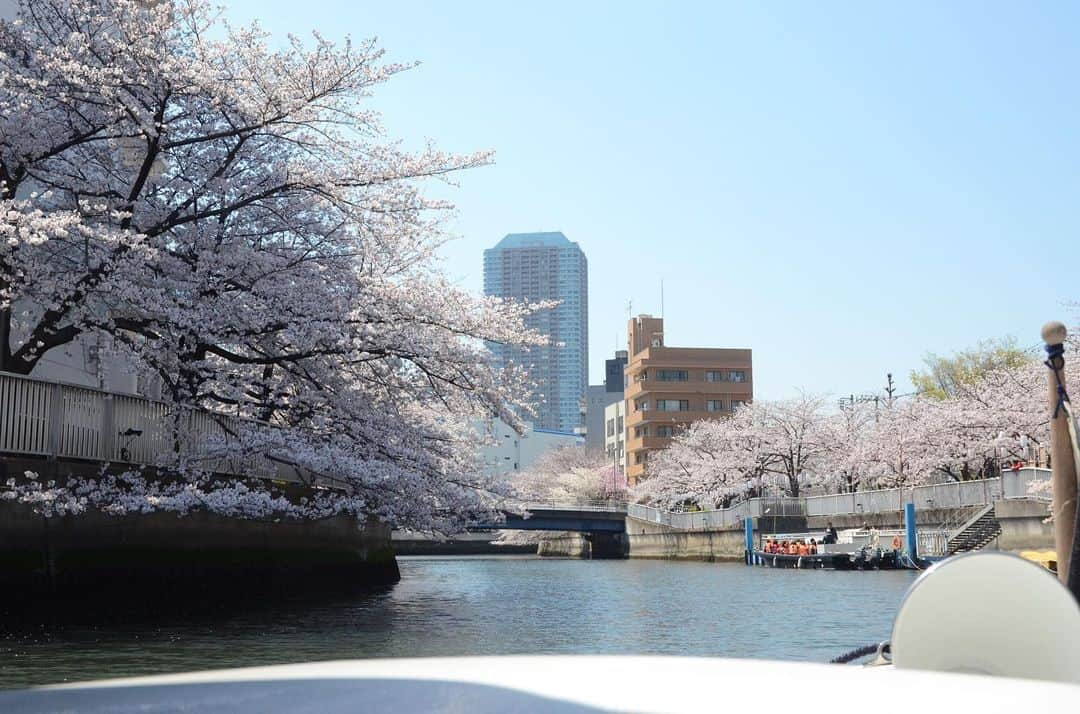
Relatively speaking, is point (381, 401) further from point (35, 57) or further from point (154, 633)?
point (35, 57)

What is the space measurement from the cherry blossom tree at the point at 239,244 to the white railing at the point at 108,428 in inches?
A: 13.7

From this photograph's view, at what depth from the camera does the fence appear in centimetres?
3136

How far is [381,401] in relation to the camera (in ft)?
52.7

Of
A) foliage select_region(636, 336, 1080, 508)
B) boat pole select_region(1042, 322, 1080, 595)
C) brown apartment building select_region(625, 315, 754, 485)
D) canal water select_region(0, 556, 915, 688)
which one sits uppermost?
brown apartment building select_region(625, 315, 754, 485)

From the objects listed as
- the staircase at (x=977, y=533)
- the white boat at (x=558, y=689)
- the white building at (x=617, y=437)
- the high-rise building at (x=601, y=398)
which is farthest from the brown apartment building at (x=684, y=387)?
the white boat at (x=558, y=689)

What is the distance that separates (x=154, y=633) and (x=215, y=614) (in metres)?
2.58

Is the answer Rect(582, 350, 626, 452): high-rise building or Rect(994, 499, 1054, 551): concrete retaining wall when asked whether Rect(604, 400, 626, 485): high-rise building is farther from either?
Rect(994, 499, 1054, 551): concrete retaining wall

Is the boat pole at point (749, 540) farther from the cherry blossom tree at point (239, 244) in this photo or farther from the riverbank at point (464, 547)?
the riverbank at point (464, 547)

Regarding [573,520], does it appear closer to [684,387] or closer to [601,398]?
[684,387]

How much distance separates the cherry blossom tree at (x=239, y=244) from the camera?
1289 centimetres

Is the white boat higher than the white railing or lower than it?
lower

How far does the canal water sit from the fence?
11.9m

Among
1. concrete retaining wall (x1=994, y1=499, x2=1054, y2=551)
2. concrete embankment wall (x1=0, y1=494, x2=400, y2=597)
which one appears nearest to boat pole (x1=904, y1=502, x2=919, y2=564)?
concrete retaining wall (x1=994, y1=499, x2=1054, y2=551)

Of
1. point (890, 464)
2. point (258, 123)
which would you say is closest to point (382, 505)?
point (258, 123)
